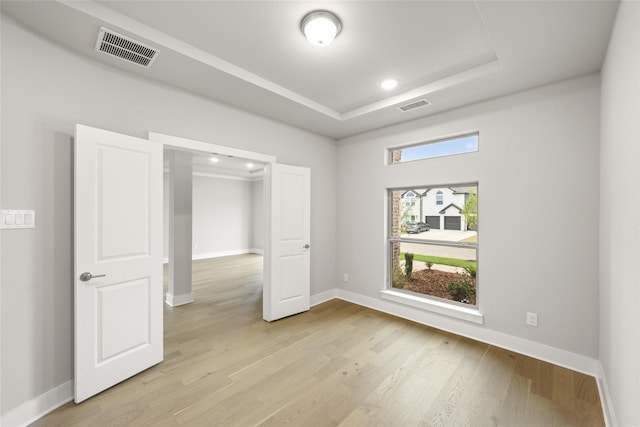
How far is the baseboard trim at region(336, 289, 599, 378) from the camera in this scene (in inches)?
95.7

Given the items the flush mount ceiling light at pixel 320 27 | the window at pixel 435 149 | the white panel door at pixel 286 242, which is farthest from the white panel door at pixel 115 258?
the window at pixel 435 149

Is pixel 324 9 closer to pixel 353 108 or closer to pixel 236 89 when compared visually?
pixel 236 89

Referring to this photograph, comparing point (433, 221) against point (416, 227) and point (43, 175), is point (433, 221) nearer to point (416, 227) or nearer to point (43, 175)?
point (416, 227)

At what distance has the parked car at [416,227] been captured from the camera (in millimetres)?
3662

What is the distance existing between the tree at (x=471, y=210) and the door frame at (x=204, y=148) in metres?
2.52

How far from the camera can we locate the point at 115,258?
2.20 meters

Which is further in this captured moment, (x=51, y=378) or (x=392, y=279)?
(x=392, y=279)

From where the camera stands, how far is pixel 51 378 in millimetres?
1964

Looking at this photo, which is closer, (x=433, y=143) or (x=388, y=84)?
(x=388, y=84)

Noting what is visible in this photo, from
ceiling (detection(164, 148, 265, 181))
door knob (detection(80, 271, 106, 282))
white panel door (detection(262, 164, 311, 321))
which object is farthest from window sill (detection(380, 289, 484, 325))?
ceiling (detection(164, 148, 265, 181))

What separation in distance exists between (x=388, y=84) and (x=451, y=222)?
1.86 meters

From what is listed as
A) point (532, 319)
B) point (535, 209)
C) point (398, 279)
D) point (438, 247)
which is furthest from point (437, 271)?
point (535, 209)

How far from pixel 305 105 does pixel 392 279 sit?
109 inches

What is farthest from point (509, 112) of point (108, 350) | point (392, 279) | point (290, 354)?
point (108, 350)
